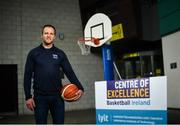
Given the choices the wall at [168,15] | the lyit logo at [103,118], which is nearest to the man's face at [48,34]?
the lyit logo at [103,118]

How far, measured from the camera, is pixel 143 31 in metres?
11.0

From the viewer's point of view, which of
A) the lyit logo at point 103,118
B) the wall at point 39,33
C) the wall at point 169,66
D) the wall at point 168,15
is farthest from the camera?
the wall at point 39,33

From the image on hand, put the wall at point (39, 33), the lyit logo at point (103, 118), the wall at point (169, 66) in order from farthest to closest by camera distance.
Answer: the wall at point (39, 33) < the wall at point (169, 66) < the lyit logo at point (103, 118)

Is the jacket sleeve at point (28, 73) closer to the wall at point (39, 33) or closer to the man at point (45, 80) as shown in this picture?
the man at point (45, 80)

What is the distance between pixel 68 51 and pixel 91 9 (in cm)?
177

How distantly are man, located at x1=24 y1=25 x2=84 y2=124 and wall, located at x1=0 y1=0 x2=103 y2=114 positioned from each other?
8551mm

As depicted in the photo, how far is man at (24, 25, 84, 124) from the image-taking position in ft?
→ 12.4

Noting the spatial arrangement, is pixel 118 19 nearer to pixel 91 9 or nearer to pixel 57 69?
pixel 91 9

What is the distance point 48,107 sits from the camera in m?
3.84

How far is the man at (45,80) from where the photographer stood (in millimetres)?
3793

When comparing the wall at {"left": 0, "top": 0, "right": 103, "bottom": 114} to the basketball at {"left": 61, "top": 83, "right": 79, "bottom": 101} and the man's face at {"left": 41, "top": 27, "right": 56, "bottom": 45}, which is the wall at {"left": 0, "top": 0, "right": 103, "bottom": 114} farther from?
the man's face at {"left": 41, "top": 27, "right": 56, "bottom": 45}

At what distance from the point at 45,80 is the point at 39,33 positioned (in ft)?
30.7

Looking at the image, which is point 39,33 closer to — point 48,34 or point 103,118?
point 103,118

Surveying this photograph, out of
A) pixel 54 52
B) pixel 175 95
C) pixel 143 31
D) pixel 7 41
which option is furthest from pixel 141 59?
pixel 54 52
